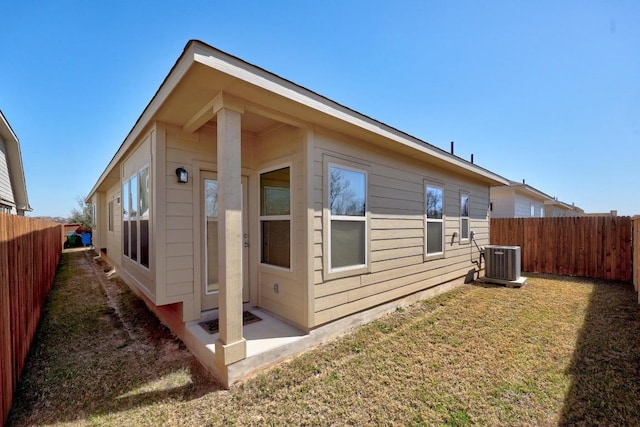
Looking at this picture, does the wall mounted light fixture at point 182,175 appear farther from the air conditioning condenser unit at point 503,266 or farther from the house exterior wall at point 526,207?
the house exterior wall at point 526,207

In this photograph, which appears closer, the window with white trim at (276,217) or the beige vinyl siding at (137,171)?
the beige vinyl siding at (137,171)

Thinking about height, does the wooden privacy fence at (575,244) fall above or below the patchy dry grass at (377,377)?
above

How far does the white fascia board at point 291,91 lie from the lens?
2.23m

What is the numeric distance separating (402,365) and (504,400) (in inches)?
35.5

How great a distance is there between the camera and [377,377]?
2699 millimetres

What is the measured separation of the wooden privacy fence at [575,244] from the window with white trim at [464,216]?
3.09 metres

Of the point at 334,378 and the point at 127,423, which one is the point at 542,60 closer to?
the point at 334,378

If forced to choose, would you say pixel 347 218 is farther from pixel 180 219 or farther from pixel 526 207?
pixel 526 207

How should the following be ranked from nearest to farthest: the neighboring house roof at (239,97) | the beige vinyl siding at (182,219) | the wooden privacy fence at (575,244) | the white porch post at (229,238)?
1. the neighboring house roof at (239,97)
2. the white porch post at (229,238)
3. the beige vinyl siding at (182,219)
4. the wooden privacy fence at (575,244)

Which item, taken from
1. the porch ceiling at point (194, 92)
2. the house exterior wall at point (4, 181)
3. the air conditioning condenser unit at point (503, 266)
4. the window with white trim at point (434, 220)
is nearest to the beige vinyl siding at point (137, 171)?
the porch ceiling at point (194, 92)

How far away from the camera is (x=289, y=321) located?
3568mm

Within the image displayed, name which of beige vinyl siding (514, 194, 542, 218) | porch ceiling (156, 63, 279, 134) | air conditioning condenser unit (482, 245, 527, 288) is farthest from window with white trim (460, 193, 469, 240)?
beige vinyl siding (514, 194, 542, 218)

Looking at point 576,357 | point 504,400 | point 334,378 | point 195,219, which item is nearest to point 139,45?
point 195,219

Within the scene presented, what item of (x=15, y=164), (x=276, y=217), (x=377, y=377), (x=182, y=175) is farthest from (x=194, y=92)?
(x=15, y=164)
